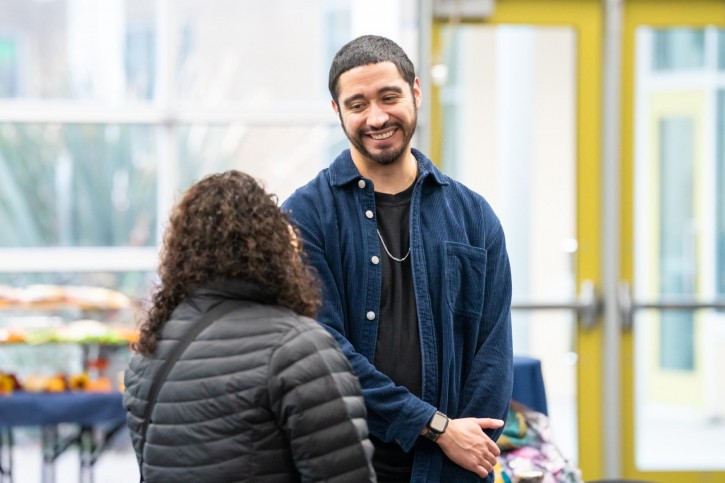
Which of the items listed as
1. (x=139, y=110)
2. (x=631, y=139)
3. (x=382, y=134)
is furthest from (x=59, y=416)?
(x=631, y=139)

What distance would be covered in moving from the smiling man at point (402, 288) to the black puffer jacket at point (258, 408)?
289 millimetres

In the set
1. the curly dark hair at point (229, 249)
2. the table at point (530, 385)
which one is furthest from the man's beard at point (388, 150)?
the table at point (530, 385)

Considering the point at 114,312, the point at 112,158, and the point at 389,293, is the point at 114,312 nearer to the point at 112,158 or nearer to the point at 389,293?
the point at 112,158

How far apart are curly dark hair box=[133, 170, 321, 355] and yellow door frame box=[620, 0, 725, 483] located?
3414 millimetres

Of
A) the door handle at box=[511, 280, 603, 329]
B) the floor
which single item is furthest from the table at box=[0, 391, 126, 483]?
the door handle at box=[511, 280, 603, 329]

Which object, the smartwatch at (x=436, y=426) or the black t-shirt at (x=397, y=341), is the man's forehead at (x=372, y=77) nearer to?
the black t-shirt at (x=397, y=341)

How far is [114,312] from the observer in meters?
4.64

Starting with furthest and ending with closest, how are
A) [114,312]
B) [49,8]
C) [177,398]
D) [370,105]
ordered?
1. [49,8]
2. [114,312]
3. [370,105]
4. [177,398]

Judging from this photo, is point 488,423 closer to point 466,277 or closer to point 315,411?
point 466,277

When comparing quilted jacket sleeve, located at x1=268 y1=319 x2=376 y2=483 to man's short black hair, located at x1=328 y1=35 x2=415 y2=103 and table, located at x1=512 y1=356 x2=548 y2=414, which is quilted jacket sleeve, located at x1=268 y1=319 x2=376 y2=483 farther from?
table, located at x1=512 y1=356 x2=548 y2=414

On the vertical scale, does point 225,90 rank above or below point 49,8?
below

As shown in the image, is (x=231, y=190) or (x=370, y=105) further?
(x=370, y=105)

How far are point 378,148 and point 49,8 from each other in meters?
3.26

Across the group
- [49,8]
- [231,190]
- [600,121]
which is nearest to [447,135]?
[600,121]
